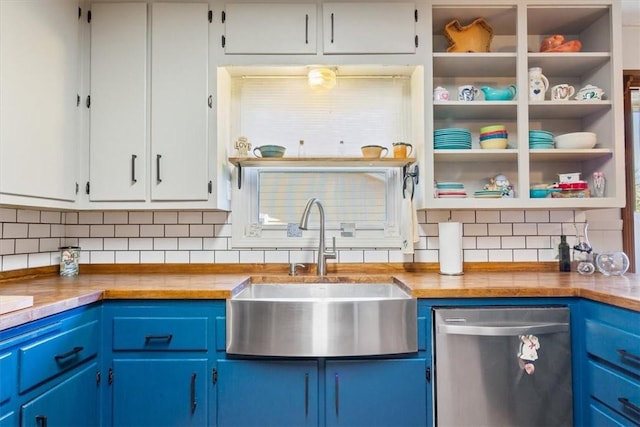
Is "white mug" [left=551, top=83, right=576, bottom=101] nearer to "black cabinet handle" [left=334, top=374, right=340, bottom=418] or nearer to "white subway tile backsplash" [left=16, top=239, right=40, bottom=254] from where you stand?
"black cabinet handle" [left=334, top=374, right=340, bottom=418]

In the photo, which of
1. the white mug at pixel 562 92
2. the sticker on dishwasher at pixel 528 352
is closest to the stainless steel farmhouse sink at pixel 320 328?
the sticker on dishwasher at pixel 528 352

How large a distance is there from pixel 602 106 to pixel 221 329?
2.29 m

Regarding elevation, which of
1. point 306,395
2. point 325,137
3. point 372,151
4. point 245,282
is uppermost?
point 325,137

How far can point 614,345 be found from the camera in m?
1.43

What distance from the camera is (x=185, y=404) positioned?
1604mm

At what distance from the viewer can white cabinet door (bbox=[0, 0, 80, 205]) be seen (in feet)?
5.14

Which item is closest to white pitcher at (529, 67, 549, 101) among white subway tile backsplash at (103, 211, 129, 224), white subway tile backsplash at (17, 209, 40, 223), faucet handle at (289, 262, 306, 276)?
faucet handle at (289, 262, 306, 276)

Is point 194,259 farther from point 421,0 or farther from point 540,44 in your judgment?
point 540,44

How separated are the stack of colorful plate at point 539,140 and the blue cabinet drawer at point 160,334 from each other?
75.4 inches

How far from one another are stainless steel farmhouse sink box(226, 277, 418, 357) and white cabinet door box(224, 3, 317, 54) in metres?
1.33

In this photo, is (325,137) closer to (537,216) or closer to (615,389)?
(537,216)

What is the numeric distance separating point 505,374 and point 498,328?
0.19 m

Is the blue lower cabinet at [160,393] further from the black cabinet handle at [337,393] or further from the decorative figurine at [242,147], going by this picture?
the decorative figurine at [242,147]

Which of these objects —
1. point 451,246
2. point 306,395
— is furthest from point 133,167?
point 451,246
